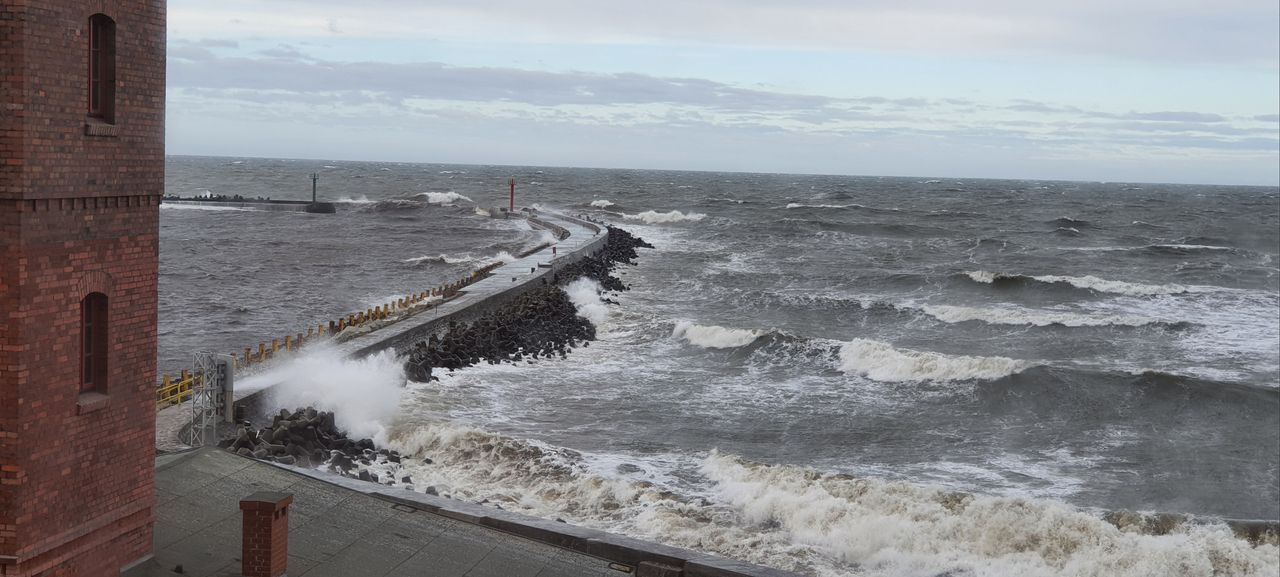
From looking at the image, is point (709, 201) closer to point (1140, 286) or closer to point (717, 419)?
point (1140, 286)

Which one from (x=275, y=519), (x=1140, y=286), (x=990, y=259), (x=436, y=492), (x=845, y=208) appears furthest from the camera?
(x=845, y=208)

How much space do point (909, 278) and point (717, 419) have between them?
31.1 m

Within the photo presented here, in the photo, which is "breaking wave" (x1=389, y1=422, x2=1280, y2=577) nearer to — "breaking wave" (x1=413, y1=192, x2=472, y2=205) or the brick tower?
the brick tower

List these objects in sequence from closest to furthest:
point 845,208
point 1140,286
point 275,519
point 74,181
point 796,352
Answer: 1. point 74,181
2. point 275,519
3. point 796,352
4. point 1140,286
5. point 845,208

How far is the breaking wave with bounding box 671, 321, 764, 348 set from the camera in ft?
101

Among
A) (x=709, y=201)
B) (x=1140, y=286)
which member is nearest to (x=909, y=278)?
(x=1140, y=286)

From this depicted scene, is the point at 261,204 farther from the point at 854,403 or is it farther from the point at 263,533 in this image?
the point at 263,533

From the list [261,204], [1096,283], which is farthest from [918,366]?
[261,204]

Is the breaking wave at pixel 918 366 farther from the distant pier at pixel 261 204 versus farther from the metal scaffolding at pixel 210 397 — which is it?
the distant pier at pixel 261 204

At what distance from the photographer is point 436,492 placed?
611 inches

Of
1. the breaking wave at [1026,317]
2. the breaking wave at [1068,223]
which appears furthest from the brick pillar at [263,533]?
the breaking wave at [1068,223]

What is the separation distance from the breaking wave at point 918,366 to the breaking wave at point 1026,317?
984 cm

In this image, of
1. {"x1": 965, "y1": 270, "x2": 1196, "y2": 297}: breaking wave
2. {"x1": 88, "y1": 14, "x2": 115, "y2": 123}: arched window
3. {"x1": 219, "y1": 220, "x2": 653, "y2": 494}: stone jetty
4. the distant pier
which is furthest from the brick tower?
the distant pier

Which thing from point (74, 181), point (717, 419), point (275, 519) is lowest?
point (717, 419)
